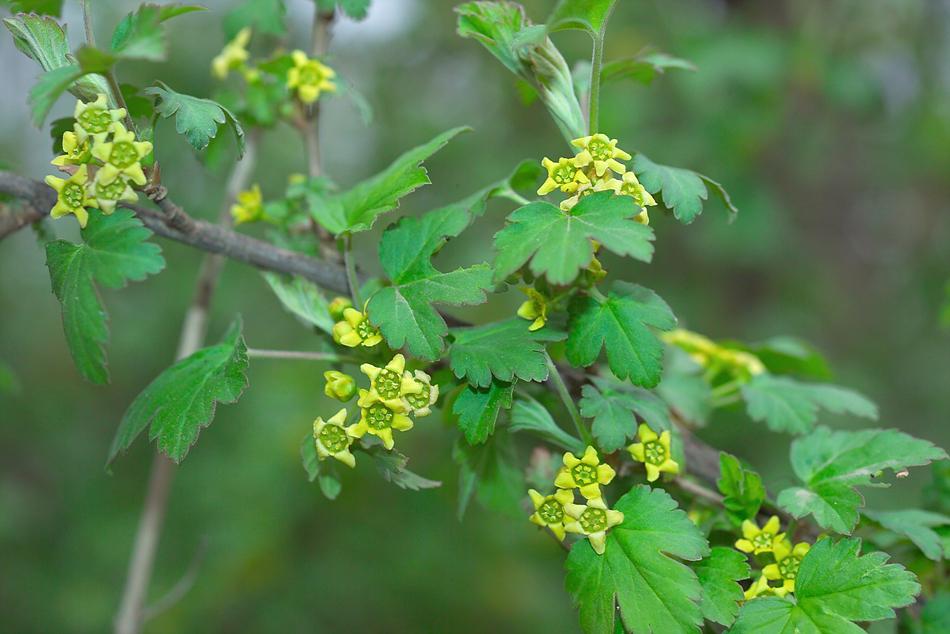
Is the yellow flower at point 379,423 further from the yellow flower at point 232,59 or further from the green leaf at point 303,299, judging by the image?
the yellow flower at point 232,59

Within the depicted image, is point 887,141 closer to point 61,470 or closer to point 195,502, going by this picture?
point 195,502

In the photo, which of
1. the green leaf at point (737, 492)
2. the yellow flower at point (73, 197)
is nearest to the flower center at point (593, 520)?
the green leaf at point (737, 492)

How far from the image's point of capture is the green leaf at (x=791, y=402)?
1.14 m

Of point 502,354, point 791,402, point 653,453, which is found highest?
point 502,354

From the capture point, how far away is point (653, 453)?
2.83ft

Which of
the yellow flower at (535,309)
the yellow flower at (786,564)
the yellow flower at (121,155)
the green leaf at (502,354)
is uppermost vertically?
the yellow flower at (121,155)

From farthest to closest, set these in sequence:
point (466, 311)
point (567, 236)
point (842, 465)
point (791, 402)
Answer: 1. point (466, 311)
2. point (791, 402)
3. point (842, 465)
4. point (567, 236)

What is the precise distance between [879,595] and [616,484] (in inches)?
12.9

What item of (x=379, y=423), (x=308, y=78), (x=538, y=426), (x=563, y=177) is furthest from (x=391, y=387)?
(x=308, y=78)

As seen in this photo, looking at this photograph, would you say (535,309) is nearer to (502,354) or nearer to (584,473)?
(502,354)

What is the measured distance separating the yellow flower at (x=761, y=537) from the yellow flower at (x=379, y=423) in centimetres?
47

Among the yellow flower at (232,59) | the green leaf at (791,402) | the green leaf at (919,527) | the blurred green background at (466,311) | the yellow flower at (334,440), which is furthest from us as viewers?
the blurred green background at (466,311)

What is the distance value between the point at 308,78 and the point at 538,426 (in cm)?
80

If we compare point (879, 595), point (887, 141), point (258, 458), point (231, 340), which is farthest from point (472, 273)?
point (887, 141)
